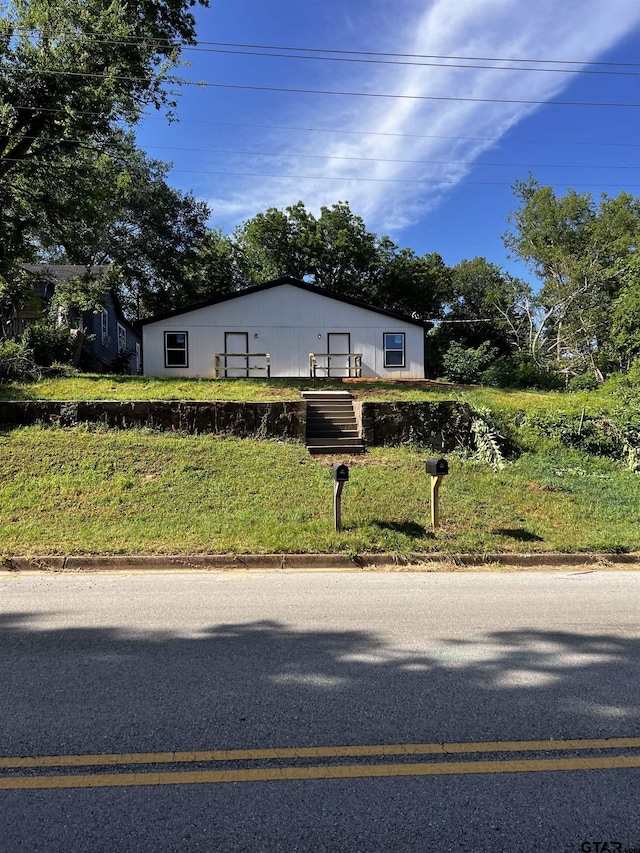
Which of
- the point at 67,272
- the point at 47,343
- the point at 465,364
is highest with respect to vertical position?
the point at 67,272

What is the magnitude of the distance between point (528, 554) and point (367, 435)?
5.54m

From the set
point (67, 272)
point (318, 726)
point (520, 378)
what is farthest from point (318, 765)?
point (67, 272)

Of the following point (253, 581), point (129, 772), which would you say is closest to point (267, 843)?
point (129, 772)

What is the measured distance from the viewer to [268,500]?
28.4ft

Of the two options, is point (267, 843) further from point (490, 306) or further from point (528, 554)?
point (490, 306)

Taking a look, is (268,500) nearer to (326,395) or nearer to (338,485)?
(338,485)

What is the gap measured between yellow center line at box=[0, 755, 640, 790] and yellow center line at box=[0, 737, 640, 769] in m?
0.10

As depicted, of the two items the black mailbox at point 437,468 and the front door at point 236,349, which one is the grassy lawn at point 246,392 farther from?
the black mailbox at point 437,468

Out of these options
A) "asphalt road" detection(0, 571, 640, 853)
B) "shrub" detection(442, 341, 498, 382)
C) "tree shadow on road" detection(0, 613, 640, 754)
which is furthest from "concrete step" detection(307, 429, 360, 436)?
"shrub" detection(442, 341, 498, 382)

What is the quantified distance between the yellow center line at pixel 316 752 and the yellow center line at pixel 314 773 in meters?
0.10

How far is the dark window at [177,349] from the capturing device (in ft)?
73.8

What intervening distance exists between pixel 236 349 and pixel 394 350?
22.6 ft

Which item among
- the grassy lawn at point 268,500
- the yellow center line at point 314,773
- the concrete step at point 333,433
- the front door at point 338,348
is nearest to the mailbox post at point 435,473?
the grassy lawn at point 268,500

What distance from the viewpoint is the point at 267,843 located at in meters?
2.15
